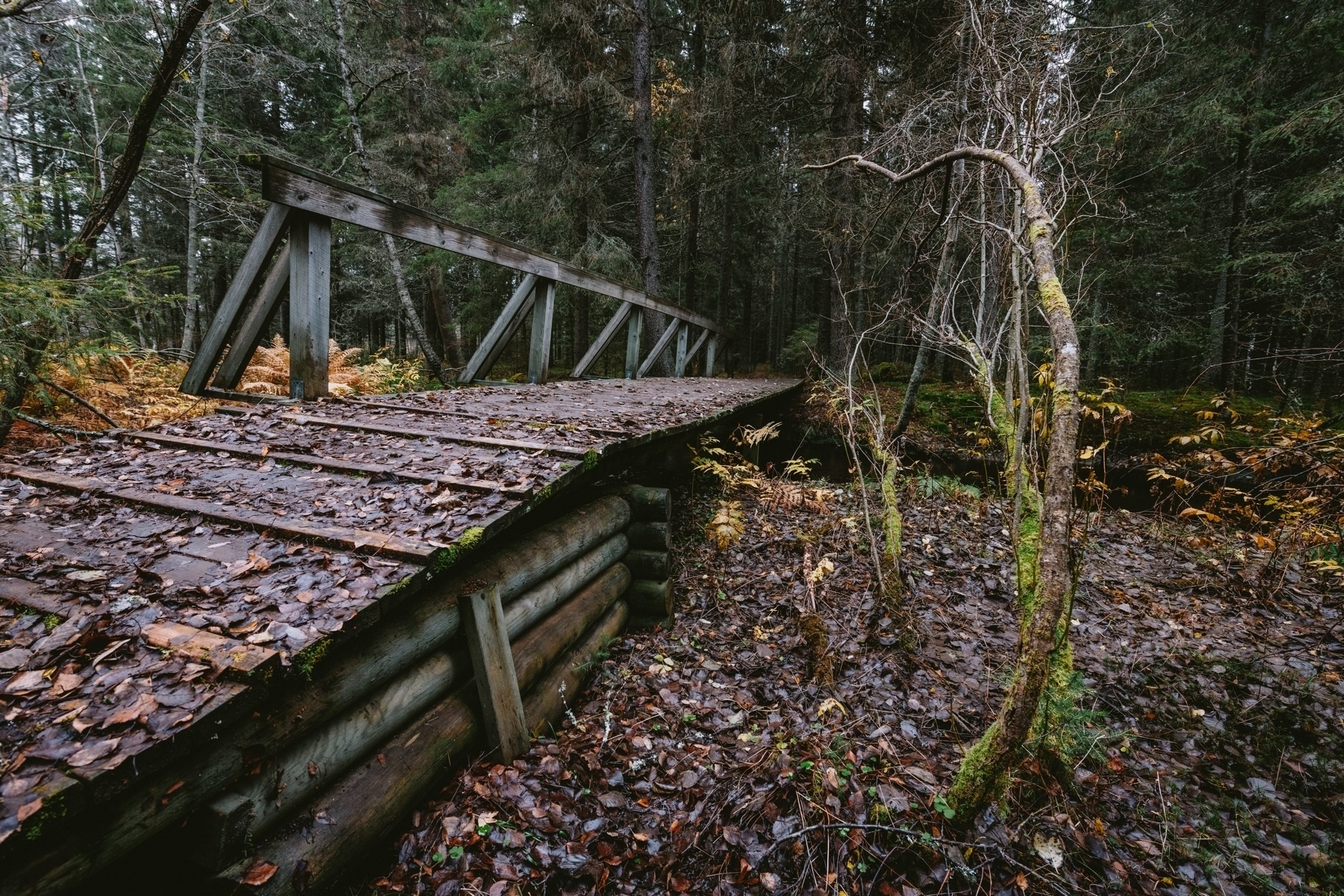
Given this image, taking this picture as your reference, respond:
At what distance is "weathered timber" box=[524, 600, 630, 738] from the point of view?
3.12 m

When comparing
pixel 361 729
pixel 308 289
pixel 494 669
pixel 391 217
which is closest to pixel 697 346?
pixel 391 217

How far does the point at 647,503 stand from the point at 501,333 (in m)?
3.06

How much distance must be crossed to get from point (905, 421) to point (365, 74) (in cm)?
1415

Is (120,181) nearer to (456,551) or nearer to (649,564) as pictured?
(456,551)

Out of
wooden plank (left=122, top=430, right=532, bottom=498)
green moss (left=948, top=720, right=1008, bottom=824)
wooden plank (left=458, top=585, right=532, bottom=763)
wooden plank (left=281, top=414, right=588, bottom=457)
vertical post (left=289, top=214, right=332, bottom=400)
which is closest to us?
green moss (left=948, top=720, right=1008, bottom=824)

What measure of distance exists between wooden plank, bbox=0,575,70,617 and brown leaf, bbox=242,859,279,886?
1.07 m

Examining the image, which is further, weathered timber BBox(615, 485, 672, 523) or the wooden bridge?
weathered timber BBox(615, 485, 672, 523)

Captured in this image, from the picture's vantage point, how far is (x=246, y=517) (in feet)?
8.28

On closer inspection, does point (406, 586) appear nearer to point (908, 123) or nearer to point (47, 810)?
point (47, 810)

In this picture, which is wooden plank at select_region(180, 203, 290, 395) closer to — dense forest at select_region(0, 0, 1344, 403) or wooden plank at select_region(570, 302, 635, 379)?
dense forest at select_region(0, 0, 1344, 403)

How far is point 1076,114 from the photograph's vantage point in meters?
4.53

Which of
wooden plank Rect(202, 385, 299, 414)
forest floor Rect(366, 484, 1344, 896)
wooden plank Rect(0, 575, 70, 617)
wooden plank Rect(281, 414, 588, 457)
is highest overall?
wooden plank Rect(202, 385, 299, 414)

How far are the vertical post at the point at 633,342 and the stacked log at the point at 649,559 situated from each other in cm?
494

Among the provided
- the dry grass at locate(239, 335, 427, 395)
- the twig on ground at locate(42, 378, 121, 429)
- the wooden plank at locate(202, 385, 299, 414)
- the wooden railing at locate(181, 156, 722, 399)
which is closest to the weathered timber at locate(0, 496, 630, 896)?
the wooden railing at locate(181, 156, 722, 399)
